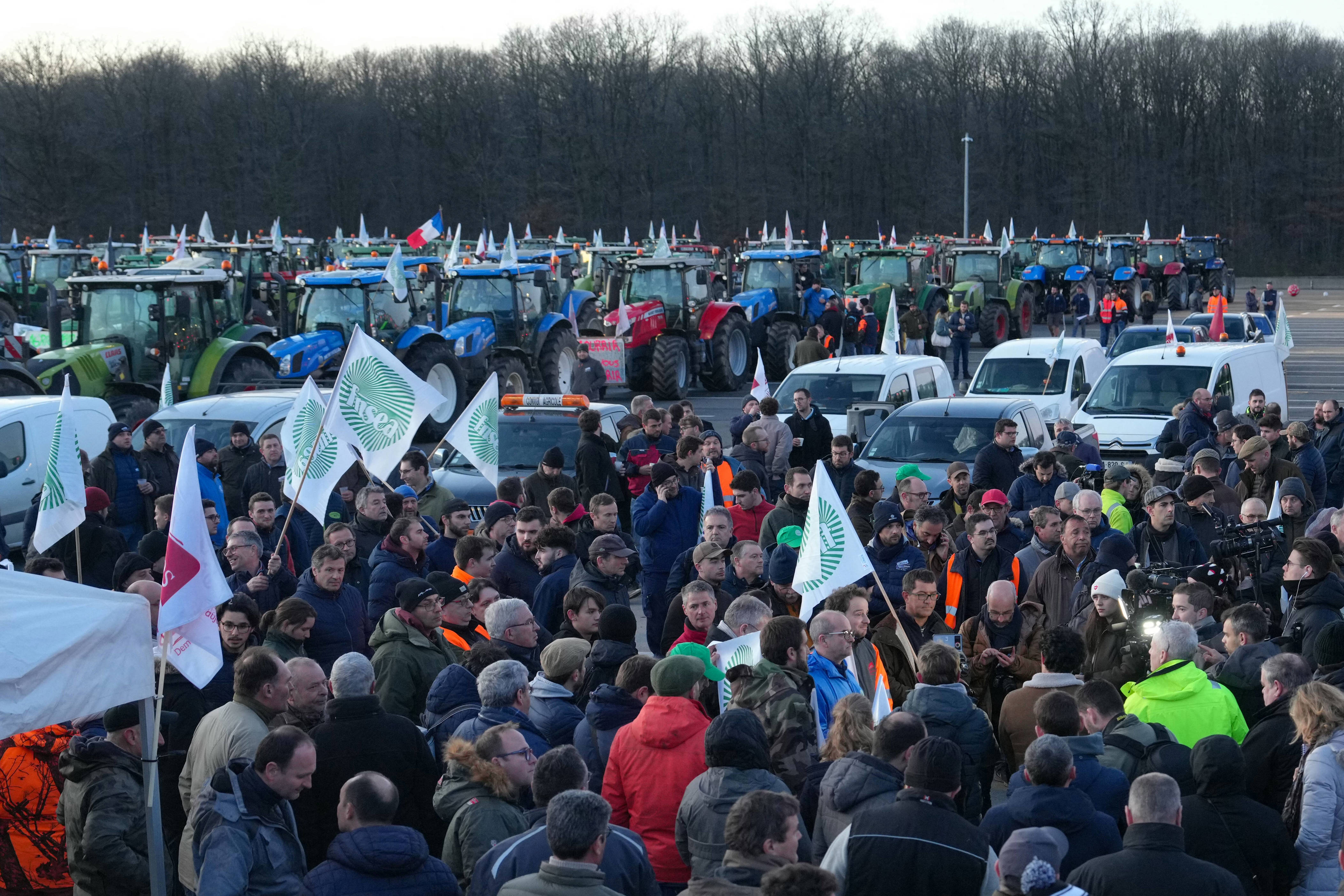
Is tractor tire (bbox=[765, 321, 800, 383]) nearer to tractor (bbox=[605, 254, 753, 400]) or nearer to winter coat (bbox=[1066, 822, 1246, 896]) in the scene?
tractor (bbox=[605, 254, 753, 400])

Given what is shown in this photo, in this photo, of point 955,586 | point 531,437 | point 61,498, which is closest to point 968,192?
point 531,437

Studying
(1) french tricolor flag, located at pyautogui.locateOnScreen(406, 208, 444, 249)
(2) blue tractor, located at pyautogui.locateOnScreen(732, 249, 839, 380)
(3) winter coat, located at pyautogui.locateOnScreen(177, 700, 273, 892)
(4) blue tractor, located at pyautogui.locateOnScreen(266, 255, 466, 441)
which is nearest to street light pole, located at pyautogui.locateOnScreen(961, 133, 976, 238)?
(2) blue tractor, located at pyautogui.locateOnScreen(732, 249, 839, 380)

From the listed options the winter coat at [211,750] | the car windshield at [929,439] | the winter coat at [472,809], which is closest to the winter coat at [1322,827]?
the winter coat at [472,809]

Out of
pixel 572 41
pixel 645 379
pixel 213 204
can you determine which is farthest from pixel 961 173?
pixel 645 379

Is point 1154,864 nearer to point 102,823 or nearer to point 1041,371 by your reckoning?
point 102,823

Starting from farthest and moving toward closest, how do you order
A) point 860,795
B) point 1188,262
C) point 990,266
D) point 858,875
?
point 1188,262, point 990,266, point 860,795, point 858,875

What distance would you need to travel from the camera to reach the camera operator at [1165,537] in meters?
8.87

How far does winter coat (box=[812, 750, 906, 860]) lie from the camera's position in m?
4.73

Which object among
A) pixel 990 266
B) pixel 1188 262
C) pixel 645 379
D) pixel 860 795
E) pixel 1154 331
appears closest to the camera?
pixel 860 795

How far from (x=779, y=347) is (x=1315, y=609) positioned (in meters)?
19.8

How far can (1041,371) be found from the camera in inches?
695

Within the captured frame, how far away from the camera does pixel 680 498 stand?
31.6ft

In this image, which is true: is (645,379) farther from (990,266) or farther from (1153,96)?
(1153,96)

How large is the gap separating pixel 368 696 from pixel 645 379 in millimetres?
19021
